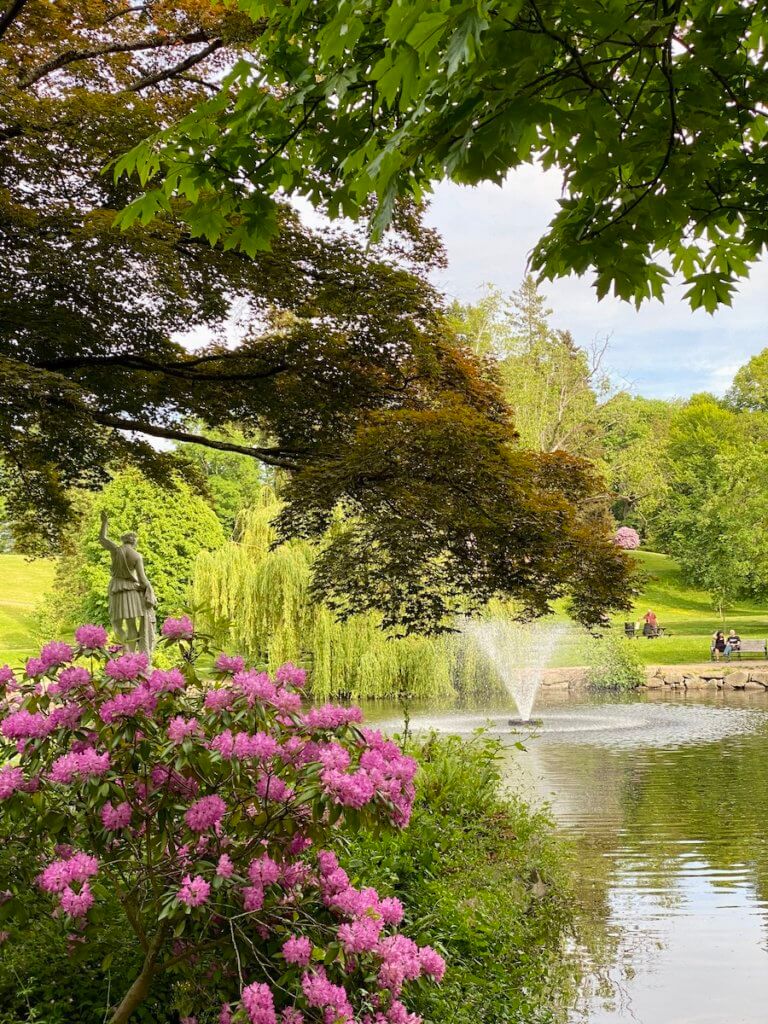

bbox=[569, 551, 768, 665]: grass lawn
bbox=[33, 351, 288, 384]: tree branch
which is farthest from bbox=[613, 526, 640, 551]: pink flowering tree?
bbox=[33, 351, 288, 384]: tree branch

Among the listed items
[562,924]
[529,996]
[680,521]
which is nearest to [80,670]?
[529,996]

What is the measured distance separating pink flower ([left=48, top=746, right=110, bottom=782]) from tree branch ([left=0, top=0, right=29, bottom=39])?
6522mm

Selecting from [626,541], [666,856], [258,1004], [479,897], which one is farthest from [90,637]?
[626,541]

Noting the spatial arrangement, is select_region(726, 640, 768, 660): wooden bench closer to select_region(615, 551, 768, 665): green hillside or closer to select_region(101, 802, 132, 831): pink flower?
select_region(615, 551, 768, 665): green hillside

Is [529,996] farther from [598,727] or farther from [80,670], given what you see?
[598,727]

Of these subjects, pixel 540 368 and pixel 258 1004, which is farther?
pixel 540 368

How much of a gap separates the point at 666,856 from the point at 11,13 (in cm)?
827

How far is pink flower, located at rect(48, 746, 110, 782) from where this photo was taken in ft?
9.50

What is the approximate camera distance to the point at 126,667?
10.4 ft

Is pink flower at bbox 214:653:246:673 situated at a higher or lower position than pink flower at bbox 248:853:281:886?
higher

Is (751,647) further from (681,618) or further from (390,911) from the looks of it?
(390,911)

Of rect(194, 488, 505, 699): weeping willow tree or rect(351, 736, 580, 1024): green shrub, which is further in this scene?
rect(194, 488, 505, 699): weeping willow tree

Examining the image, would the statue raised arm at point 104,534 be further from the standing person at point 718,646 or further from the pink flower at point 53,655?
the standing person at point 718,646

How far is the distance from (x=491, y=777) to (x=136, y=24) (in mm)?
7015
